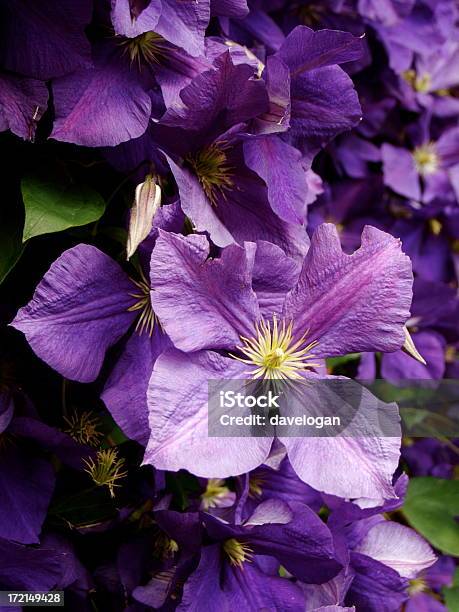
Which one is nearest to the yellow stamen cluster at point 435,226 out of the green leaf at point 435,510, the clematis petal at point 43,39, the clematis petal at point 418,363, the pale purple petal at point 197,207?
the clematis petal at point 418,363

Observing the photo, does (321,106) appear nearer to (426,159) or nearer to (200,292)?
(200,292)

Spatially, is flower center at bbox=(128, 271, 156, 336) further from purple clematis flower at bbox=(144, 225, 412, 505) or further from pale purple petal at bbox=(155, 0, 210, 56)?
pale purple petal at bbox=(155, 0, 210, 56)

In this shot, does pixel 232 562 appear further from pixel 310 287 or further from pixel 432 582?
pixel 432 582

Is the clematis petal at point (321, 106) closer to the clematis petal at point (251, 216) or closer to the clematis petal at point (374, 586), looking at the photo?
the clematis petal at point (251, 216)

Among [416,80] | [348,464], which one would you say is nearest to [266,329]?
[348,464]

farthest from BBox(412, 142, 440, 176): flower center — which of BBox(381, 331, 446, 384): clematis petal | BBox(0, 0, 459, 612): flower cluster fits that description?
BBox(0, 0, 459, 612): flower cluster

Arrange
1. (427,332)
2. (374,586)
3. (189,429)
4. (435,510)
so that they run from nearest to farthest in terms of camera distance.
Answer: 1. (189,429)
2. (374,586)
3. (435,510)
4. (427,332)
